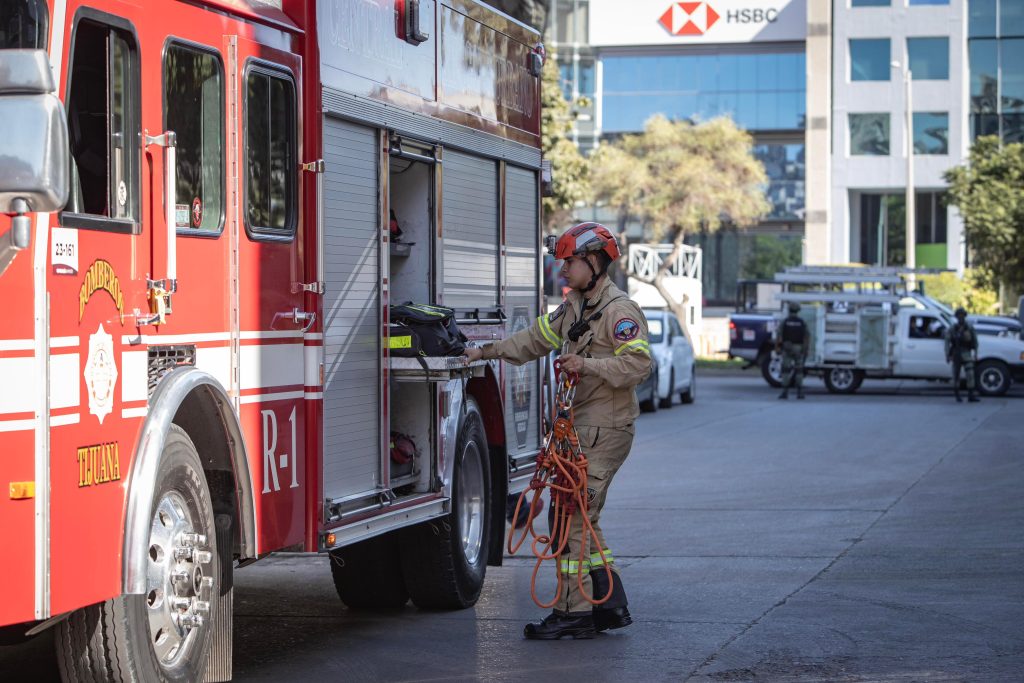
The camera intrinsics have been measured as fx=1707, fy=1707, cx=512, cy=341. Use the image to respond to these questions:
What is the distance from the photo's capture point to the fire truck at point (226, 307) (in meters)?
5.36

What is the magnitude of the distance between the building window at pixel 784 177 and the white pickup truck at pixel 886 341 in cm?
3605

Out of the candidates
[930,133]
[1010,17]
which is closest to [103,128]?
[930,133]

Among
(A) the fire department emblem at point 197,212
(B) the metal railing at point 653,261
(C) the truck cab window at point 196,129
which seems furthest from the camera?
(B) the metal railing at point 653,261

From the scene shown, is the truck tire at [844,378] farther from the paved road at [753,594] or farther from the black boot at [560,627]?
the black boot at [560,627]

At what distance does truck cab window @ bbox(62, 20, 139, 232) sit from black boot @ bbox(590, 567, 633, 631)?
3.59 m

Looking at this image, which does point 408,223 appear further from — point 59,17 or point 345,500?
point 59,17

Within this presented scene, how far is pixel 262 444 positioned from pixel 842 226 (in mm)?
62235

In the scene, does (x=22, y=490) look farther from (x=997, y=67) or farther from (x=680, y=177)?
(x=997, y=67)

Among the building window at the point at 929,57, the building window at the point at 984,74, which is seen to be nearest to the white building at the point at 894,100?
the building window at the point at 929,57

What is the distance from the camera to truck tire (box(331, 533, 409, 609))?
9453 mm

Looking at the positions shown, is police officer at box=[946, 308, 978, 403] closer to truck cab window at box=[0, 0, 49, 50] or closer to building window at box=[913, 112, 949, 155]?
truck cab window at box=[0, 0, 49, 50]

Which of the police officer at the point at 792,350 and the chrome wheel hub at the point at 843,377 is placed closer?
the police officer at the point at 792,350

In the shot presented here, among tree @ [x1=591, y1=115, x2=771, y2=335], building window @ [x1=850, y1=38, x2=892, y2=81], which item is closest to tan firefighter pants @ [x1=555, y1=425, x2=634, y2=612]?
tree @ [x1=591, y1=115, x2=771, y2=335]

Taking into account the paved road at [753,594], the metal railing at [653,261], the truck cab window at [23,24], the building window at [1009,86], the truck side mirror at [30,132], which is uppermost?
the building window at [1009,86]
